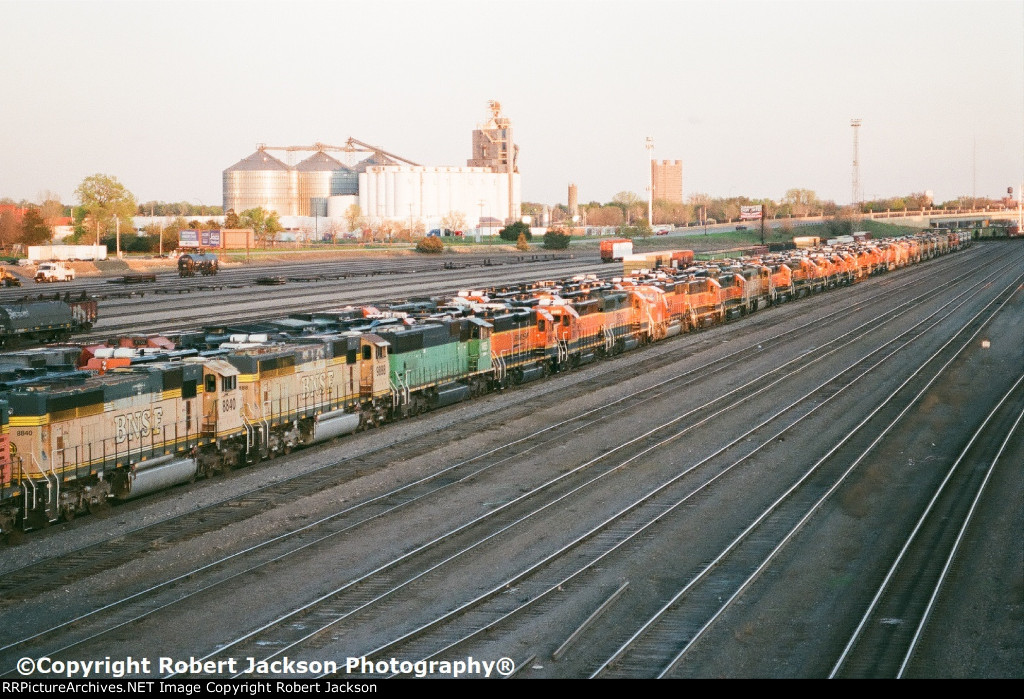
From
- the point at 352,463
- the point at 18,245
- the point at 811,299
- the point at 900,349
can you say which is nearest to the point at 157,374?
the point at 352,463

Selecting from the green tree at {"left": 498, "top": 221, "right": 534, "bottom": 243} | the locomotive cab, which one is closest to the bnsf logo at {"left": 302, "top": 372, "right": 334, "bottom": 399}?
the locomotive cab

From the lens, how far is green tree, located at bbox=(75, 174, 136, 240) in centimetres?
13012

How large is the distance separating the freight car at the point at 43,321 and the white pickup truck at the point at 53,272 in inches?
1376

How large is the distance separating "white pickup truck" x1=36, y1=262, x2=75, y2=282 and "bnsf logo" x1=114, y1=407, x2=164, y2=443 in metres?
70.4

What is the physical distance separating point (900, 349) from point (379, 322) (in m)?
27.3

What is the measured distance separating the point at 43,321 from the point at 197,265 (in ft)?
148

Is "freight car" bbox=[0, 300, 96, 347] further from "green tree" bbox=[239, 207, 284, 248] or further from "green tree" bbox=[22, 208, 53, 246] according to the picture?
"green tree" bbox=[239, 207, 284, 248]

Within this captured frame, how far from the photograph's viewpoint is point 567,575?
63.2ft

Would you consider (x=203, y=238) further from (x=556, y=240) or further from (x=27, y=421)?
(x=27, y=421)

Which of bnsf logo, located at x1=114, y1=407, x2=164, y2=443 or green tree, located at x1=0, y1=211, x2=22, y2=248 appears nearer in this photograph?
bnsf logo, located at x1=114, y1=407, x2=164, y2=443

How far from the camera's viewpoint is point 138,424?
23703mm

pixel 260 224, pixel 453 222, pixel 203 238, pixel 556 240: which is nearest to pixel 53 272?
pixel 203 238
